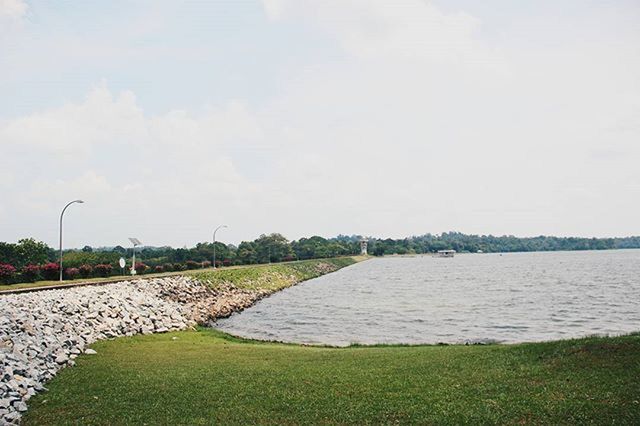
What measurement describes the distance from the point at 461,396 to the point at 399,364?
477 centimetres

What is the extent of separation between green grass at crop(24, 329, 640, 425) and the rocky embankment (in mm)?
731

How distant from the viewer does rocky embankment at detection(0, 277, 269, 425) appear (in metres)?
16.3

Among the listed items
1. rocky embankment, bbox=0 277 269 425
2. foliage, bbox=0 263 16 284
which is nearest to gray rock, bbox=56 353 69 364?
rocky embankment, bbox=0 277 269 425

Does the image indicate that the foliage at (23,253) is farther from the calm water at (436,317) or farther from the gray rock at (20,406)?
the gray rock at (20,406)

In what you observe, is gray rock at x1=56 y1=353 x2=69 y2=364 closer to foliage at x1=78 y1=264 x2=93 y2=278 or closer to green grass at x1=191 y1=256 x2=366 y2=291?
green grass at x1=191 y1=256 x2=366 y2=291

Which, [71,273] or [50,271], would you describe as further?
[71,273]

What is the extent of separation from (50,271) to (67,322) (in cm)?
A: 2995

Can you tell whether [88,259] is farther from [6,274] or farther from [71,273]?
[6,274]

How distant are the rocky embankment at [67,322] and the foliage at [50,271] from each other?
9616 mm

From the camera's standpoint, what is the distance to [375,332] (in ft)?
119

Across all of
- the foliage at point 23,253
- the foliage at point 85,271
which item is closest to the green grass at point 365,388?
the foliage at point 85,271

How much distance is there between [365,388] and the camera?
1554cm

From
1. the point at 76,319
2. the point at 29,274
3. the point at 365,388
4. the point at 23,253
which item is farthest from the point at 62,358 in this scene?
the point at 23,253

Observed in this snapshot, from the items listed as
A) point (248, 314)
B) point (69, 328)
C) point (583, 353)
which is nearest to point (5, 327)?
point (69, 328)
